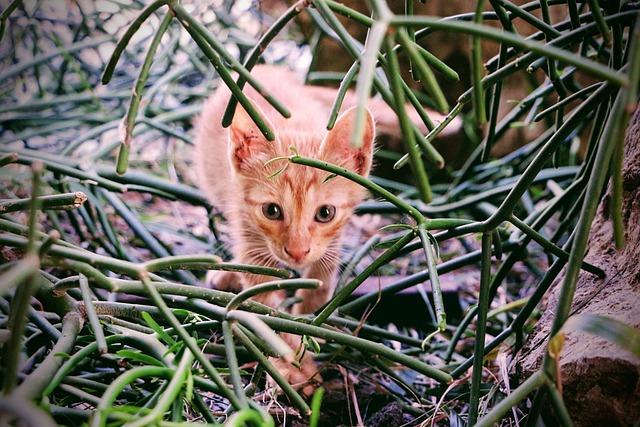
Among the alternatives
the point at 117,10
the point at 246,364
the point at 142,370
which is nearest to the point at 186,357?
the point at 142,370

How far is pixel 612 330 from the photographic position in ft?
1.78

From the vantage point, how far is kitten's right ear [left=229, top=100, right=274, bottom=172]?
1.60 m

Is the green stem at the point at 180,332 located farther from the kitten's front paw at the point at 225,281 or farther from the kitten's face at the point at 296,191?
the kitten's front paw at the point at 225,281

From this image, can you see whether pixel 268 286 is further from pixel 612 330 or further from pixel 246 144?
pixel 246 144

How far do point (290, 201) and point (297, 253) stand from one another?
0.53 ft

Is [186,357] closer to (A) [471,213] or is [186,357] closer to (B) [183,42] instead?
(A) [471,213]

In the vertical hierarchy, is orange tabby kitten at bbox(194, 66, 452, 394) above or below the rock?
above

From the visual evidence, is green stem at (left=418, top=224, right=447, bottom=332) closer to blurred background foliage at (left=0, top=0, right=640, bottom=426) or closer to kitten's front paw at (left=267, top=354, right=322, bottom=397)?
blurred background foliage at (left=0, top=0, right=640, bottom=426)

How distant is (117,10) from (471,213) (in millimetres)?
1641

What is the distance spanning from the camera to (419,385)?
1.27m

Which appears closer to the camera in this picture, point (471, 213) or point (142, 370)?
point (142, 370)

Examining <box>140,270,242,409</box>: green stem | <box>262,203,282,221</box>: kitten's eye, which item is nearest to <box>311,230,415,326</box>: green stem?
<box>140,270,242,409</box>: green stem

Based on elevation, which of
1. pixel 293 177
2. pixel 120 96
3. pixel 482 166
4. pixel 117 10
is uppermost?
pixel 117 10

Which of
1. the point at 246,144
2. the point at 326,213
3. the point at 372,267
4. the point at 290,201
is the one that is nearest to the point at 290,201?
the point at 290,201
